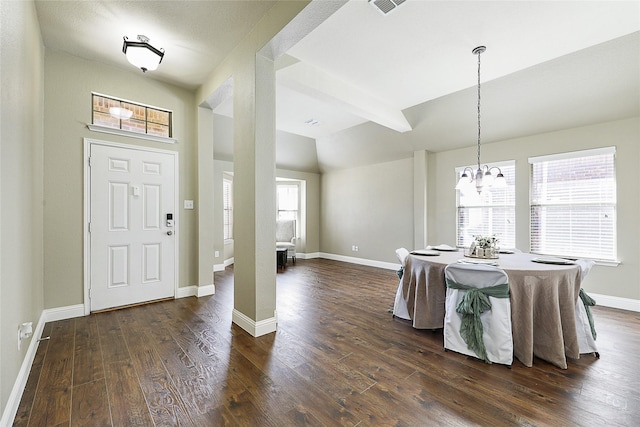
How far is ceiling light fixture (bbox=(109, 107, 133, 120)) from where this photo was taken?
11.0 ft

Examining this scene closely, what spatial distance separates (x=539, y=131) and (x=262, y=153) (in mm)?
4289

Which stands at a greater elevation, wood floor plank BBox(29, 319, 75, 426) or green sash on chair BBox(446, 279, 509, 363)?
green sash on chair BBox(446, 279, 509, 363)

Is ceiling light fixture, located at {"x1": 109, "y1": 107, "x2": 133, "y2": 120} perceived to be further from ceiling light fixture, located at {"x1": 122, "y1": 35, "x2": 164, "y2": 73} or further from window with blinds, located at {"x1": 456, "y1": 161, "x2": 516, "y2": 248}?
window with blinds, located at {"x1": 456, "y1": 161, "x2": 516, "y2": 248}

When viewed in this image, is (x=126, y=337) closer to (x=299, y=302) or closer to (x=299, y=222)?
(x=299, y=302)

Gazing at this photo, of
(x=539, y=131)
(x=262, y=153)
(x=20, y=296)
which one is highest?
(x=539, y=131)

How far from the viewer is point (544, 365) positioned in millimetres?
2135

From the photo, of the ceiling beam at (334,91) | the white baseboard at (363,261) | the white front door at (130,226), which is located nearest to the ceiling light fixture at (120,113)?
the white front door at (130,226)

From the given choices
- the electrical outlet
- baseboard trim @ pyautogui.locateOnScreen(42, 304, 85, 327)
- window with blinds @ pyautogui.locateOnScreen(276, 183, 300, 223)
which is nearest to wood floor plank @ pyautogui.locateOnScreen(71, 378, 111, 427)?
the electrical outlet

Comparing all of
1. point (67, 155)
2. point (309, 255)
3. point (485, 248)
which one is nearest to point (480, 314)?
point (485, 248)

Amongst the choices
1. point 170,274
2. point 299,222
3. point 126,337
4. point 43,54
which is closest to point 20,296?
point 126,337

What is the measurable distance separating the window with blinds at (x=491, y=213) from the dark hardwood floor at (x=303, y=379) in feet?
6.14

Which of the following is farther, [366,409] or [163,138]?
[163,138]

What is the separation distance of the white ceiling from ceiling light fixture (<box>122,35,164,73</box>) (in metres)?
0.17

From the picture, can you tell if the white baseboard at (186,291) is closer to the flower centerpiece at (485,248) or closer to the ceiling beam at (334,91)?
the ceiling beam at (334,91)
